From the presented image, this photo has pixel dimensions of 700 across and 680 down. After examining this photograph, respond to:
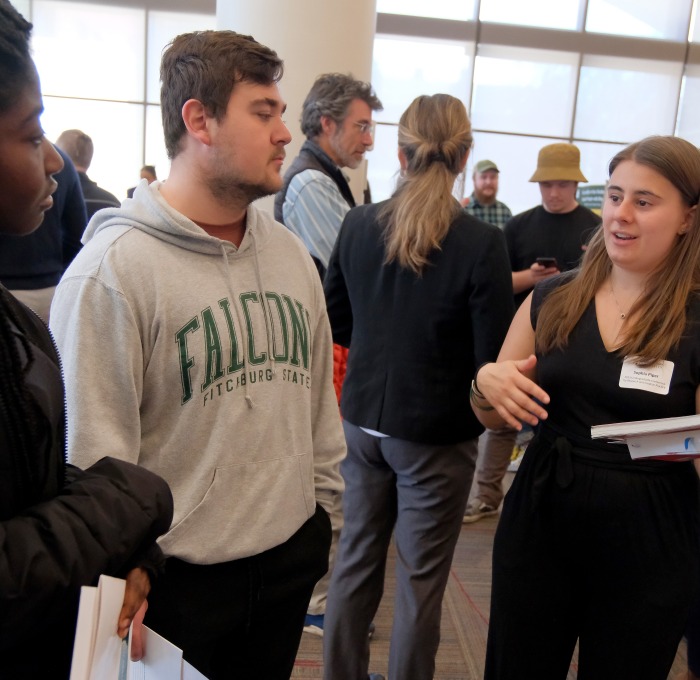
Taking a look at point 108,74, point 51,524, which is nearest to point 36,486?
point 51,524

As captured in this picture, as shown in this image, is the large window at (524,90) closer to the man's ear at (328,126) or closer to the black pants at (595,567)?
the man's ear at (328,126)

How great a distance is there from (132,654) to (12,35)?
78 centimetres

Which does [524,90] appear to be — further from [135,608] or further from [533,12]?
[135,608]

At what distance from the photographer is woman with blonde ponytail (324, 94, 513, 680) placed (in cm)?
177

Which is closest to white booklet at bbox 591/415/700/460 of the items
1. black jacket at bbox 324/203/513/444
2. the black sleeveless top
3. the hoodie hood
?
the black sleeveless top

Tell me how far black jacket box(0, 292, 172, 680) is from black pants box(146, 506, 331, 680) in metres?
0.31

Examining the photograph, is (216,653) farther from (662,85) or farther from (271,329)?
(662,85)

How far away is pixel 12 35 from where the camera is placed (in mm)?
782

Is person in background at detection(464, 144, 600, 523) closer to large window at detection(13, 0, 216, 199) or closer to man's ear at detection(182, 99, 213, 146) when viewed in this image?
man's ear at detection(182, 99, 213, 146)

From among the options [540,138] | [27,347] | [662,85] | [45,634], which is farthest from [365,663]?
[662,85]

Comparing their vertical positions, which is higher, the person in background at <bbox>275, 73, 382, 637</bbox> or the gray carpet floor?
the person in background at <bbox>275, 73, 382, 637</bbox>

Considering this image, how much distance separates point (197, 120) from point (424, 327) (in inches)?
33.1

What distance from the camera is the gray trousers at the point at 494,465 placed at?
346cm

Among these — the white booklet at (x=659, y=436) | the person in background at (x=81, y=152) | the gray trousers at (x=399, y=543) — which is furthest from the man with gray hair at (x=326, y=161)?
the person in background at (x=81, y=152)
